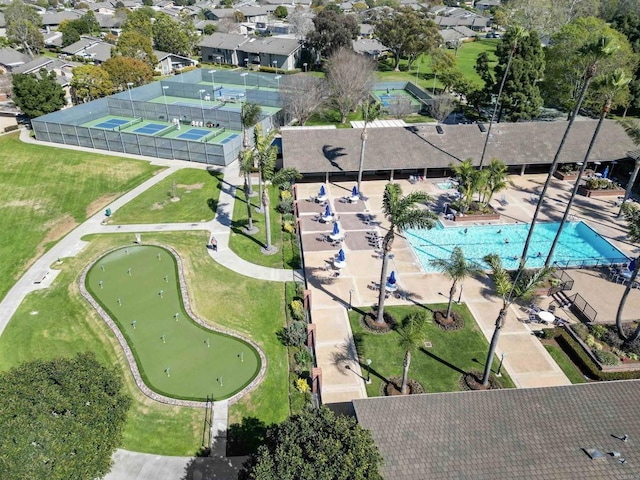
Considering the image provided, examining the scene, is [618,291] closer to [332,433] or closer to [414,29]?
[332,433]

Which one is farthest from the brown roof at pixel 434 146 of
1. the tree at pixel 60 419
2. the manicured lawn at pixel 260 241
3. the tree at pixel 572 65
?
the tree at pixel 60 419

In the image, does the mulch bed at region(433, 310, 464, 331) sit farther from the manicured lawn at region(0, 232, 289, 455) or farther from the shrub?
the manicured lawn at region(0, 232, 289, 455)

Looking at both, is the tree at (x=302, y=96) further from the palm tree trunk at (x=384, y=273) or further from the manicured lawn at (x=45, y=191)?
the palm tree trunk at (x=384, y=273)

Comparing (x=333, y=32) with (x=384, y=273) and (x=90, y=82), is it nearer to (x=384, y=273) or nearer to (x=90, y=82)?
(x=90, y=82)

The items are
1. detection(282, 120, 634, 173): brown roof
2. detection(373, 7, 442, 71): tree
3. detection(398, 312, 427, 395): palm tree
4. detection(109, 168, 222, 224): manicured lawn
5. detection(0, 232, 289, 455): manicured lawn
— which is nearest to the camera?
detection(398, 312, 427, 395): palm tree

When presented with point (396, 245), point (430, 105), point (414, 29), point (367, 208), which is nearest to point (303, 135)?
point (367, 208)

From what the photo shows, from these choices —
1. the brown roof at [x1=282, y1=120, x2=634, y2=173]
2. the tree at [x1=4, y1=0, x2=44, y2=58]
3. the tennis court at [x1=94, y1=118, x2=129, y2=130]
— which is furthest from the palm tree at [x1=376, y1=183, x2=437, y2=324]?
the tree at [x1=4, y1=0, x2=44, y2=58]
